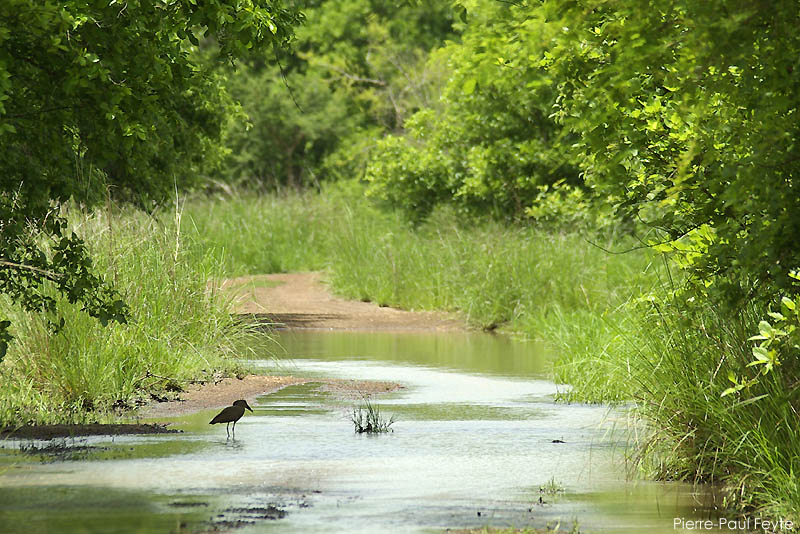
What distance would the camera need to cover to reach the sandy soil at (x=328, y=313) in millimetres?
25859

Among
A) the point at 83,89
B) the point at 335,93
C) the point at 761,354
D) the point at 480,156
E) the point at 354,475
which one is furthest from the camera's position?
the point at 335,93

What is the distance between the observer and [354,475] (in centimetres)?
1000

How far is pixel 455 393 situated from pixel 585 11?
9.23 meters

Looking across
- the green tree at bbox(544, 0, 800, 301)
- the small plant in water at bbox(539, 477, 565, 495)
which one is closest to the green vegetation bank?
the green tree at bbox(544, 0, 800, 301)

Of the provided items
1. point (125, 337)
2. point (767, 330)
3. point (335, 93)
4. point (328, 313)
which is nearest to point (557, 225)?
point (328, 313)

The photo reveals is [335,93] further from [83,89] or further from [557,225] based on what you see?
[83,89]

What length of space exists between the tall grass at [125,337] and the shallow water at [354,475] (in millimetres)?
994

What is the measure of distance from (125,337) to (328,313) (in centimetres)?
1328

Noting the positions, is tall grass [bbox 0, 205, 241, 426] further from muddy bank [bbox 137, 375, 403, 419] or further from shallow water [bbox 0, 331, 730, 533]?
shallow water [bbox 0, 331, 730, 533]

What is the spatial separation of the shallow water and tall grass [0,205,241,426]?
39.1 inches

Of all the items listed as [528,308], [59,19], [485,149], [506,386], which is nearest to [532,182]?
[485,149]

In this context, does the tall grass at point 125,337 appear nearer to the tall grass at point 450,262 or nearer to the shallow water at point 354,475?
the shallow water at point 354,475

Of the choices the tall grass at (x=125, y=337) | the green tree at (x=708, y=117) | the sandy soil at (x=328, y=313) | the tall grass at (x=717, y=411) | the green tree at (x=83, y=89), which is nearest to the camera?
the green tree at (x=708, y=117)

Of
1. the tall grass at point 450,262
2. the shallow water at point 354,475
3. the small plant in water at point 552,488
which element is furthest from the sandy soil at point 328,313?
the small plant in water at point 552,488
